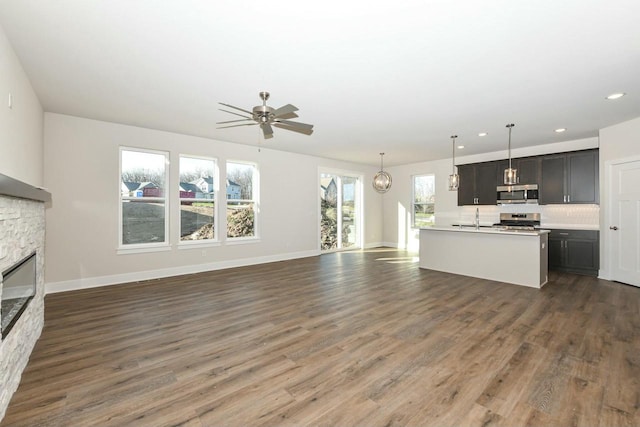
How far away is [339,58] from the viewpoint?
293cm

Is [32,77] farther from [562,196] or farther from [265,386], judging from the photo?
[562,196]

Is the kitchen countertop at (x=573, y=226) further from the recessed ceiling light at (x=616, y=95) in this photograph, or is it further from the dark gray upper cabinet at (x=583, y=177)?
the recessed ceiling light at (x=616, y=95)

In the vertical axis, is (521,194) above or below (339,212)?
above

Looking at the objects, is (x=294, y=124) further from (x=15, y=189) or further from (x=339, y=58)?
(x=15, y=189)

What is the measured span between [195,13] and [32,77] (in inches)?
99.9

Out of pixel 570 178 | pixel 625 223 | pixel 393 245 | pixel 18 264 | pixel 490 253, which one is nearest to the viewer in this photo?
pixel 18 264

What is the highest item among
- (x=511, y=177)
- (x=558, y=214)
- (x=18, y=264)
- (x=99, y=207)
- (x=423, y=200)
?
(x=511, y=177)

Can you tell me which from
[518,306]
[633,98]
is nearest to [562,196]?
[633,98]

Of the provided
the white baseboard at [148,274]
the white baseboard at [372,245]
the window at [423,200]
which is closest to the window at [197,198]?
the white baseboard at [148,274]

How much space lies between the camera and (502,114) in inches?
180

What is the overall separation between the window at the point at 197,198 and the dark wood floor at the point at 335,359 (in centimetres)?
178

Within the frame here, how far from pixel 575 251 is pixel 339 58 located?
6.19 meters

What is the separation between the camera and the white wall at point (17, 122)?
2609mm

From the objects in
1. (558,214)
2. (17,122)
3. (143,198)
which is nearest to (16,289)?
(17,122)
